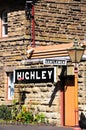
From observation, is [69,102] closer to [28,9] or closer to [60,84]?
[60,84]

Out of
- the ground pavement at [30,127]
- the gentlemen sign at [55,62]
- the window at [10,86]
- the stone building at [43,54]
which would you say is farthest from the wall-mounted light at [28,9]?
the ground pavement at [30,127]

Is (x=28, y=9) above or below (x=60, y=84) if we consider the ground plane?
above

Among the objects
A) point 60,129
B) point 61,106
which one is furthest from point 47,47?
point 60,129

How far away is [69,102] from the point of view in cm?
2369

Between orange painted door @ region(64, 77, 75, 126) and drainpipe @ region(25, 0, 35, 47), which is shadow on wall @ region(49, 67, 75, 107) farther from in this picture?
drainpipe @ region(25, 0, 35, 47)

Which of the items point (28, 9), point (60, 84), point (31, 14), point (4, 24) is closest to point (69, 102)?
point (60, 84)

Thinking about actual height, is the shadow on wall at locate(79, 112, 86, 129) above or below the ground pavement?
above

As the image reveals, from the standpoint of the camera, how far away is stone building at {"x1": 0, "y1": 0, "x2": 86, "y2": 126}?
77.9ft

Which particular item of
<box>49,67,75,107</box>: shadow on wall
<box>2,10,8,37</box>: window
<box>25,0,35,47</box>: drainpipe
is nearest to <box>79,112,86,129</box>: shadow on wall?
<box>49,67,75,107</box>: shadow on wall

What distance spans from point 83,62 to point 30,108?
4.00 m

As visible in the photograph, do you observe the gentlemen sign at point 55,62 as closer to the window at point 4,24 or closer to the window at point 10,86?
the window at point 10,86

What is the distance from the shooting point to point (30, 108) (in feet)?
82.6

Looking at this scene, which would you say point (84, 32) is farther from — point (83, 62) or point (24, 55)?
point (83, 62)

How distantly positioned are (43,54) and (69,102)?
287 centimetres
